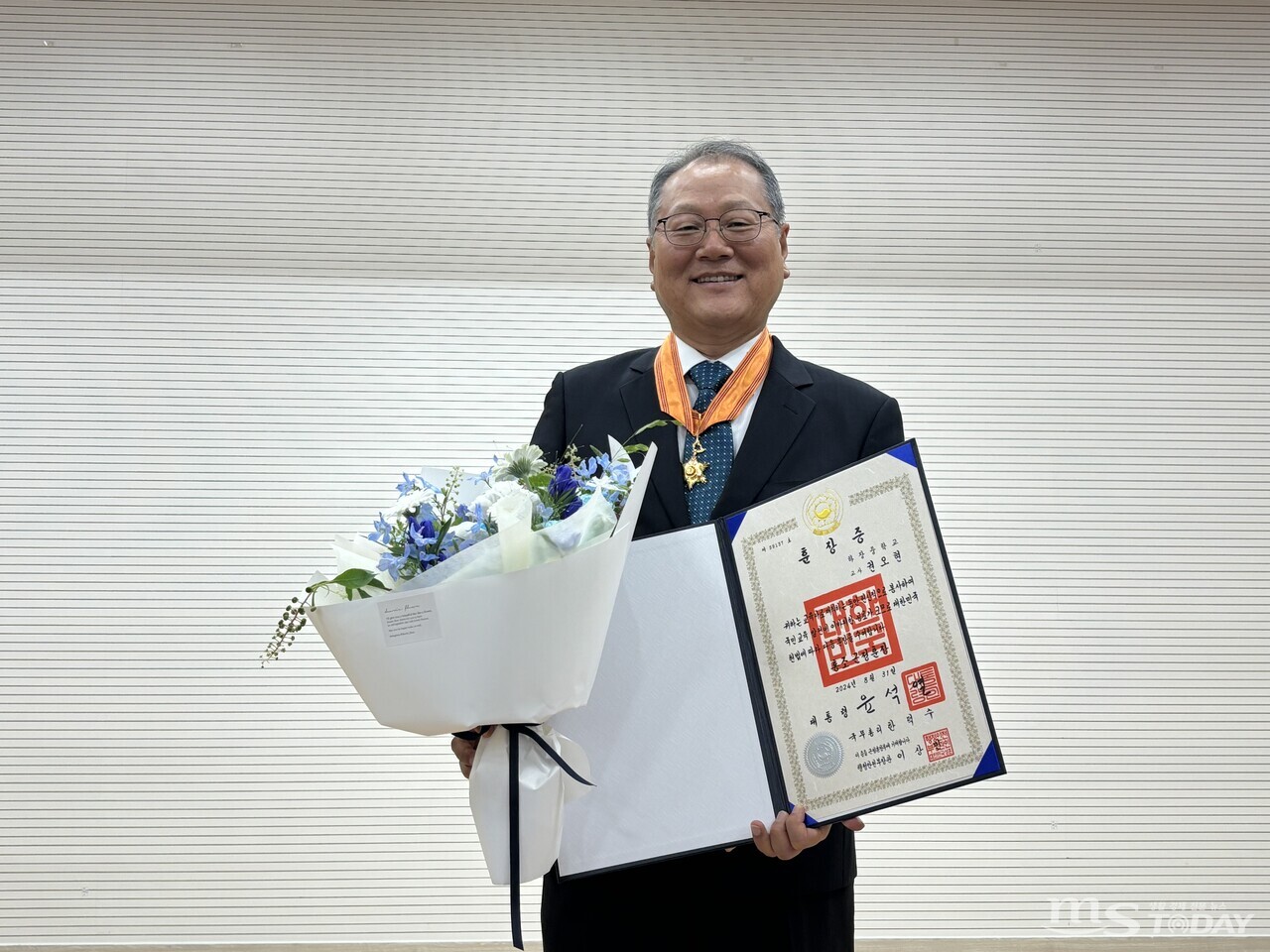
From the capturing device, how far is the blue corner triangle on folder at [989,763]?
1.28 m

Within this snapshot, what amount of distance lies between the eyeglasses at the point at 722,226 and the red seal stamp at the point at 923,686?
0.75 metres

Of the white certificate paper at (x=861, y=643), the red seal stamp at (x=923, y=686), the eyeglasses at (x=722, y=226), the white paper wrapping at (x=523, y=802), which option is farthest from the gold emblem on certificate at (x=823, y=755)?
the eyeglasses at (x=722, y=226)

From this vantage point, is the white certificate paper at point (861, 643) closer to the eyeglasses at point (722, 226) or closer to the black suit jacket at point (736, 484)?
the black suit jacket at point (736, 484)

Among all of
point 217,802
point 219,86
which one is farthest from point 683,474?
point 219,86

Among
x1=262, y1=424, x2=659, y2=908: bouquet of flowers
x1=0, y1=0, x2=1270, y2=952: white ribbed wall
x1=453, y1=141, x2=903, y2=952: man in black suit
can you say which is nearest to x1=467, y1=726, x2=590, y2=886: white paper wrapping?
x1=262, y1=424, x2=659, y2=908: bouquet of flowers

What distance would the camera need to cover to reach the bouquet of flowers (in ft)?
4.17

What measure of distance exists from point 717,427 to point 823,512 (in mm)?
328

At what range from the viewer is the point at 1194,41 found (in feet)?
12.4

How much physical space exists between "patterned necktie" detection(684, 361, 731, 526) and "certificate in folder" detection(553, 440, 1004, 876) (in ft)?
0.53

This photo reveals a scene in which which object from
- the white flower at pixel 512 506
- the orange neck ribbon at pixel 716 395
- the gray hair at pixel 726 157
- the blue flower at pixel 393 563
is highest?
the gray hair at pixel 726 157

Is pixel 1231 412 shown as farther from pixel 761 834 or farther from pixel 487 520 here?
pixel 487 520

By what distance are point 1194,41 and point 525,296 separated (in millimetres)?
2465

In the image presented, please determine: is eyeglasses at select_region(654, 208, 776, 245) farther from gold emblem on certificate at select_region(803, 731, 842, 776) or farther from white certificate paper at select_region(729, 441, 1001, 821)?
gold emblem on certificate at select_region(803, 731, 842, 776)

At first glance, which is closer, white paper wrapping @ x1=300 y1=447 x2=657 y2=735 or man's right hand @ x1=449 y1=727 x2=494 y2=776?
white paper wrapping @ x1=300 y1=447 x2=657 y2=735
